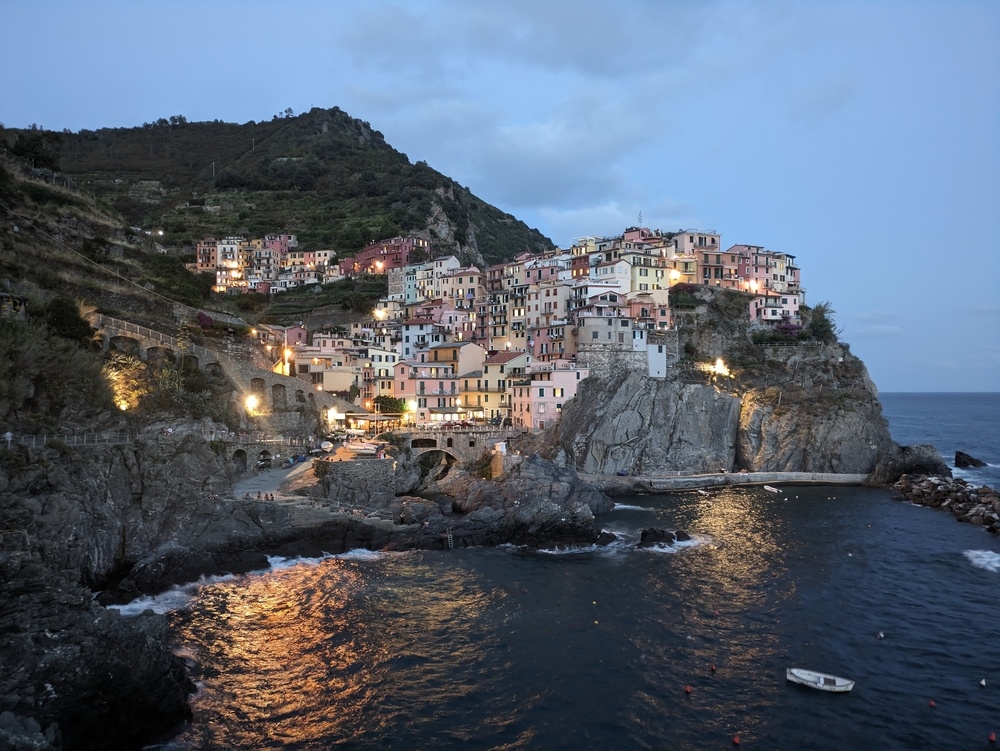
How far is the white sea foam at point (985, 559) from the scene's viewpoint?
38.0m

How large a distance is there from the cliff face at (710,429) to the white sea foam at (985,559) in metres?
24.9

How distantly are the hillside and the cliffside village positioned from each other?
15825 millimetres

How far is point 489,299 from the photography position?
9019 cm

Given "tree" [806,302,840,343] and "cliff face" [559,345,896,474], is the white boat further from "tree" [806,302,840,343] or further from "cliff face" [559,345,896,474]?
"tree" [806,302,840,343]

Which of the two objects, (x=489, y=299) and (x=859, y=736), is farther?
(x=489, y=299)

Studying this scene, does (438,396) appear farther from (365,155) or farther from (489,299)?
(365,155)

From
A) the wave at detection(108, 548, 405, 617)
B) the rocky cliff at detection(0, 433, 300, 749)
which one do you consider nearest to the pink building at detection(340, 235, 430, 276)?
the rocky cliff at detection(0, 433, 300, 749)

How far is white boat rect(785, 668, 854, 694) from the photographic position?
2352 centimetres

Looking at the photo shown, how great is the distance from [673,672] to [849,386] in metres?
58.8

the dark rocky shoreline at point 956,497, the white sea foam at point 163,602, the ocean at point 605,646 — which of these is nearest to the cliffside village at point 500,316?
the dark rocky shoreline at point 956,497

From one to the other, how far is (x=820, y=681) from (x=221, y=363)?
4580cm

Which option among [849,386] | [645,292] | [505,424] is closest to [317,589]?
[505,424]

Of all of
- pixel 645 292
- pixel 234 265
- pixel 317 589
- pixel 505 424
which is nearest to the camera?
pixel 317 589

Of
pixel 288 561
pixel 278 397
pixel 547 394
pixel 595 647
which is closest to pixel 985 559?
pixel 595 647
